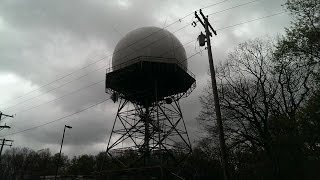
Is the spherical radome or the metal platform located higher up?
the spherical radome

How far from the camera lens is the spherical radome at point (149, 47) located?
25.2 metres

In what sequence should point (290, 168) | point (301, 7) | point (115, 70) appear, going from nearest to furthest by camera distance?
1. point (301, 7)
2. point (115, 70)
3. point (290, 168)

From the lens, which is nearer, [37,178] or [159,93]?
[159,93]

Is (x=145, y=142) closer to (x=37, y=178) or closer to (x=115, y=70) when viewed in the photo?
(x=115, y=70)

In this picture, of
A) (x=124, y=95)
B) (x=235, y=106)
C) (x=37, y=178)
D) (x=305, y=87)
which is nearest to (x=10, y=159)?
(x=37, y=178)

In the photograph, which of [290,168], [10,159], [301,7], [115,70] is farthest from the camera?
[10,159]

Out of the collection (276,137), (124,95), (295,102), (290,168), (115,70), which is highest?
(115,70)

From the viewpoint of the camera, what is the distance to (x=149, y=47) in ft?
82.5

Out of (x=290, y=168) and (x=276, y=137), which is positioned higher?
(x=276, y=137)

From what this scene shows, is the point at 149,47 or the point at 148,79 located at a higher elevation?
the point at 149,47

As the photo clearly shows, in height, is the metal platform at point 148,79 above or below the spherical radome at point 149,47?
below

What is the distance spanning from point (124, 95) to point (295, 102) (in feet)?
51.4

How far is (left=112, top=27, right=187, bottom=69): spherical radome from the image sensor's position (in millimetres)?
25188

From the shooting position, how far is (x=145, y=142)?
81.6 feet
